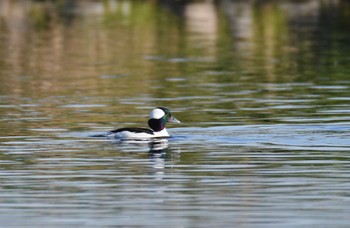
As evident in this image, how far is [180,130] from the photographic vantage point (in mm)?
21562

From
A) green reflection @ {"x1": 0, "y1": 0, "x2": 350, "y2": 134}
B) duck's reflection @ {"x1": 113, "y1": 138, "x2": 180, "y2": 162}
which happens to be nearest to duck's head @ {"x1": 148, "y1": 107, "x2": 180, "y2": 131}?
duck's reflection @ {"x1": 113, "y1": 138, "x2": 180, "y2": 162}

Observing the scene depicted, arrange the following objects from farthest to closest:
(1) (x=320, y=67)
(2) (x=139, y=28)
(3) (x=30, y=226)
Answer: (2) (x=139, y=28)
(1) (x=320, y=67)
(3) (x=30, y=226)

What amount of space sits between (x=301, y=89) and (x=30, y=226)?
16.4 m

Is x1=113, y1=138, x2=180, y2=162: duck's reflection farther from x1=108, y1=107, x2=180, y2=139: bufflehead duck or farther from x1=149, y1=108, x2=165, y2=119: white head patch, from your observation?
x1=149, y1=108, x2=165, y2=119: white head patch

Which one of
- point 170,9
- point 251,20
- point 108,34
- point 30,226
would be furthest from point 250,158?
point 170,9

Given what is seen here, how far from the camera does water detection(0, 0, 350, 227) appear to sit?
540 inches

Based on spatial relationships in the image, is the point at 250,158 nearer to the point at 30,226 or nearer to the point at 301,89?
the point at 30,226

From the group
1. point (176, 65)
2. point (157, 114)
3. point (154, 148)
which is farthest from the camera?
point (176, 65)

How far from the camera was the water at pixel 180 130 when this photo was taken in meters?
13.7

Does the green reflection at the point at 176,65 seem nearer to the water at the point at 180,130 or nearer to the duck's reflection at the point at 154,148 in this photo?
the water at the point at 180,130

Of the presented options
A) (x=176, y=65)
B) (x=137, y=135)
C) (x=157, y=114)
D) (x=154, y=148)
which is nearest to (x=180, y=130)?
(x=157, y=114)

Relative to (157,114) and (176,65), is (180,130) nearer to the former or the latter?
(157,114)

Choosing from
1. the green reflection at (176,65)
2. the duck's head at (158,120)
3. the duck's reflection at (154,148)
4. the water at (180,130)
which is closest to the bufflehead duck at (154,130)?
the duck's head at (158,120)

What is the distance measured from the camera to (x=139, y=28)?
2224 inches
